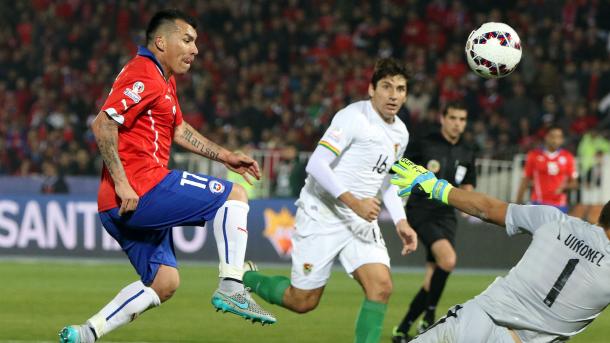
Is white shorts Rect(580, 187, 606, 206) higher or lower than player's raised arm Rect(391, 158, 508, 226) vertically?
lower

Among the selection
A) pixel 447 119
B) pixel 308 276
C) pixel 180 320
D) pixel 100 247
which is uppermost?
pixel 447 119

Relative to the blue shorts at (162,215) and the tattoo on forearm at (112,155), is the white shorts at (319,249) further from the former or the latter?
the tattoo on forearm at (112,155)

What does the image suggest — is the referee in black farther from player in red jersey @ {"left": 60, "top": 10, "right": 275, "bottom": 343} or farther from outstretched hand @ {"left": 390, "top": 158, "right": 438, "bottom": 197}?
outstretched hand @ {"left": 390, "top": 158, "right": 438, "bottom": 197}

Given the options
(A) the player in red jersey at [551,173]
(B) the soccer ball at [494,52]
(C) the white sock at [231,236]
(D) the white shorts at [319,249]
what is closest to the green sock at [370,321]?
(D) the white shorts at [319,249]

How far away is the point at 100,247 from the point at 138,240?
11.1 m

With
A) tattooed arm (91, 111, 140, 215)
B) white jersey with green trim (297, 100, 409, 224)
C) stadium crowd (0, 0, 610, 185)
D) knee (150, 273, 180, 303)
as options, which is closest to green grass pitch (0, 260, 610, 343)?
white jersey with green trim (297, 100, 409, 224)

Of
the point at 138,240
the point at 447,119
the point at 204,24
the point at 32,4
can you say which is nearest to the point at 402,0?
the point at 204,24

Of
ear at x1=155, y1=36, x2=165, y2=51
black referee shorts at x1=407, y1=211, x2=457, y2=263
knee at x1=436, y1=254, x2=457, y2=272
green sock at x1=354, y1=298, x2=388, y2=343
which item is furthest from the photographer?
black referee shorts at x1=407, y1=211, x2=457, y2=263

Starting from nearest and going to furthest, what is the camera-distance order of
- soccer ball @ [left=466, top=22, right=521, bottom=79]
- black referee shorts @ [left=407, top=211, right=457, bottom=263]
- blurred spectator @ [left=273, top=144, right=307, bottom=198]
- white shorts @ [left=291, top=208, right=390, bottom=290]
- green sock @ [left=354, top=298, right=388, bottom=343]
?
green sock @ [left=354, top=298, right=388, bottom=343], white shorts @ [left=291, top=208, right=390, bottom=290], soccer ball @ [left=466, top=22, right=521, bottom=79], black referee shorts @ [left=407, top=211, right=457, bottom=263], blurred spectator @ [left=273, top=144, right=307, bottom=198]

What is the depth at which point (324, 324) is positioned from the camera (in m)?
10.8

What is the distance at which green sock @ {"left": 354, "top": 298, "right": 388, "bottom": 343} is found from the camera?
766 centimetres

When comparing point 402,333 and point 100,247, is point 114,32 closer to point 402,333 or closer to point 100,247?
point 100,247

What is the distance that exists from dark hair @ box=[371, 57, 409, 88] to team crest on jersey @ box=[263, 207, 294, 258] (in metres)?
9.30

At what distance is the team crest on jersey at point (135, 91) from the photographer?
675 cm
